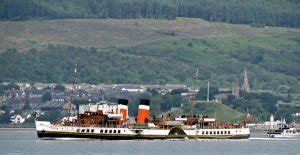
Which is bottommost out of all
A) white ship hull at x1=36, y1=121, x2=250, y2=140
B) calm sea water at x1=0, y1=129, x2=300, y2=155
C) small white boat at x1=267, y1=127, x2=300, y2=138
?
calm sea water at x1=0, y1=129, x2=300, y2=155

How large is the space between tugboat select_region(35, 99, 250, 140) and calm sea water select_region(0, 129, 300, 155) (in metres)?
1.15

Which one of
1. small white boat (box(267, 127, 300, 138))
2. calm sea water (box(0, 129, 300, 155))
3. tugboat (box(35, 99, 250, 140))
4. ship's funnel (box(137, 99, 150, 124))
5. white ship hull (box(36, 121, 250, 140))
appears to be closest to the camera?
calm sea water (box(0, 129, 300, 155))

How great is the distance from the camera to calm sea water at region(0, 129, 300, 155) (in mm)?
120875

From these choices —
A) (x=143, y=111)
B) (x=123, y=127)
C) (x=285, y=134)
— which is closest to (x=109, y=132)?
(x=123, y=127)

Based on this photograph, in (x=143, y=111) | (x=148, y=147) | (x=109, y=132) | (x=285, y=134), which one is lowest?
(x=148, y=147)

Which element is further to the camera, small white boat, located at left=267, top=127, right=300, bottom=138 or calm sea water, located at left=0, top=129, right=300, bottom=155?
small white boat, located at left=267, top=127, right=300, bottom=138

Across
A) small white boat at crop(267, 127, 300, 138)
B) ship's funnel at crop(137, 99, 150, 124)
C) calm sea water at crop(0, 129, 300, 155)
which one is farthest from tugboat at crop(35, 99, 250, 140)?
small white boat at crop(267, 127, 300, 138)

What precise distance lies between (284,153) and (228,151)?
15.4 feet

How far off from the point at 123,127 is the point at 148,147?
35.8ft

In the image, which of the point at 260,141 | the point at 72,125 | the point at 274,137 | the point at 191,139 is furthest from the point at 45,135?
the point at 274,137

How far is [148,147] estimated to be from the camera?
126688 millimetres

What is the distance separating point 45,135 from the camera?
136875 millimetres

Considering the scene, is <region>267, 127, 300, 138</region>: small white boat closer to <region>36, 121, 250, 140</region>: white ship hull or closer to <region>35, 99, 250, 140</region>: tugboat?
<region>35, 99, 250, 140</region>: tugboat

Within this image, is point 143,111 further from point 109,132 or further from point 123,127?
point 109,132
